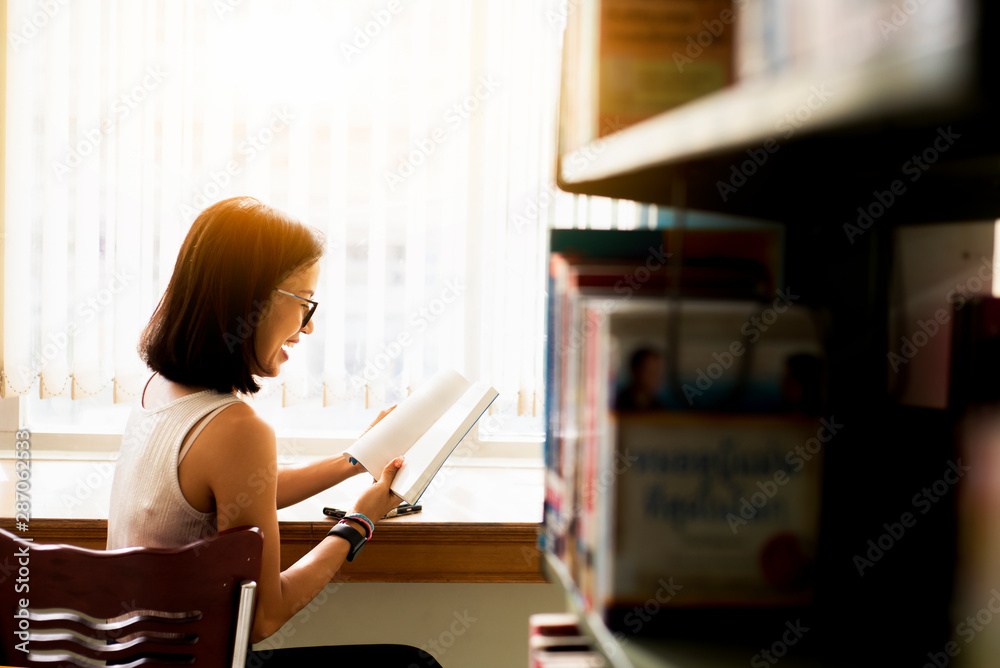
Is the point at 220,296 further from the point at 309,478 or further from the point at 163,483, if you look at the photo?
the point at 309,478

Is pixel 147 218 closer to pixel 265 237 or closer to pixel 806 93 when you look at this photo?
pixel 265 237

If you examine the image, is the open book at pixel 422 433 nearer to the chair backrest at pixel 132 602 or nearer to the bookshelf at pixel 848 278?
the chair backrest at pixel 132 602

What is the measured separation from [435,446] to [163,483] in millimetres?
465

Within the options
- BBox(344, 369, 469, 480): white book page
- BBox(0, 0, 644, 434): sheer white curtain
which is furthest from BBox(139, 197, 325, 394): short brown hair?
BBox(0, 0, 644, 434): sheer white curtain

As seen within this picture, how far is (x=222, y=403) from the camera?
1.11 meters

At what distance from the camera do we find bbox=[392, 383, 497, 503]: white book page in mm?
1308

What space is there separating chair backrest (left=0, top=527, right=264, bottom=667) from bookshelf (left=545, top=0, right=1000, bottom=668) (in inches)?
24.3

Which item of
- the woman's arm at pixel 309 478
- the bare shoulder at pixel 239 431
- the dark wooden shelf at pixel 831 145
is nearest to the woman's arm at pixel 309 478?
the woman's arm at pixel 309 478

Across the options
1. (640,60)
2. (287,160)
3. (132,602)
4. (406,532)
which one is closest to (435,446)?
(406,532)

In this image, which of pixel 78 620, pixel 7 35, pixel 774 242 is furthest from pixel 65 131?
pixel 774 242

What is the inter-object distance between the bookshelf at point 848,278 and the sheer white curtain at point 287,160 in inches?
52.5

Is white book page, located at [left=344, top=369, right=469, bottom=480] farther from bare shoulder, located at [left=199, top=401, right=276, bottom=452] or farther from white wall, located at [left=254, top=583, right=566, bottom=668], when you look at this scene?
white wall, located at [left=254, top=583, right=566, bottom=668]

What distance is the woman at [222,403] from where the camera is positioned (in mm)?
1075

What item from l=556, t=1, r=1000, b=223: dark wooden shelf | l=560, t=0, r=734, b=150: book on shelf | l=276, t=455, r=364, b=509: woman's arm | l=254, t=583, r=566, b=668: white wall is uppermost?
l=560, t=0, r=734, b=150: book on shelf
